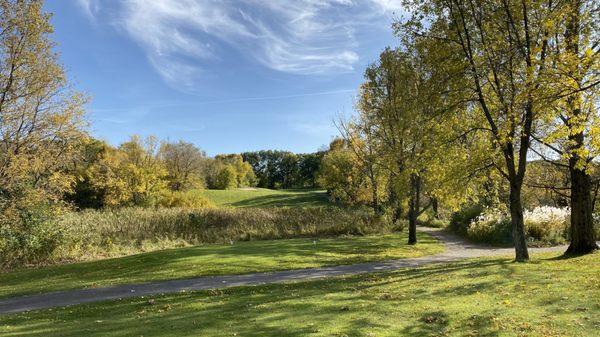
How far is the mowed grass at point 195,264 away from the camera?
44.3 feet

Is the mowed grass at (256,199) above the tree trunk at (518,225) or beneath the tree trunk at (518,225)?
above

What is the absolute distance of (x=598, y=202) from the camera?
1977 centimetres

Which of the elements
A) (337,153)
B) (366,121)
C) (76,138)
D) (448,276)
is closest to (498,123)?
(448,276)

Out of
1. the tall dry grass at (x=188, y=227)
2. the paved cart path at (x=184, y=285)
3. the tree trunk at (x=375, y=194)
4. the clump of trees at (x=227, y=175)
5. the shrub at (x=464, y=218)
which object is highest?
the clump of trees at (x=227, y=175)

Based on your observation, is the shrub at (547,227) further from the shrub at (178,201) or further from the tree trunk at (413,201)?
the shrub at (178,201)

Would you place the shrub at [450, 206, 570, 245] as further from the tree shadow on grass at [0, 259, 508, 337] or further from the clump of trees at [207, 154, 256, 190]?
the clump of trees at [207, 154, 256, 190]

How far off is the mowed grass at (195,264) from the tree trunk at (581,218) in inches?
224

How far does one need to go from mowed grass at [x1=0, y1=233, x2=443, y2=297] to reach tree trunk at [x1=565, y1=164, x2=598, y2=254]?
569 cm

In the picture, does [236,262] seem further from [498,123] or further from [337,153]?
[337,153]

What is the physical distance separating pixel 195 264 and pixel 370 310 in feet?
29.4

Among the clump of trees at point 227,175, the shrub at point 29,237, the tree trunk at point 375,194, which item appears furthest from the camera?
the clump of trees at point 227,175

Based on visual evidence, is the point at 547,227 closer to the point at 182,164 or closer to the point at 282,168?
the point at 182,164

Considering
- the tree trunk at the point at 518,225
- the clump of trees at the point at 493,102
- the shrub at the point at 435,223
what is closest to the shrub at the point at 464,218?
the shrub at the point at 435,223

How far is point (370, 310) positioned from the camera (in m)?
7.69
